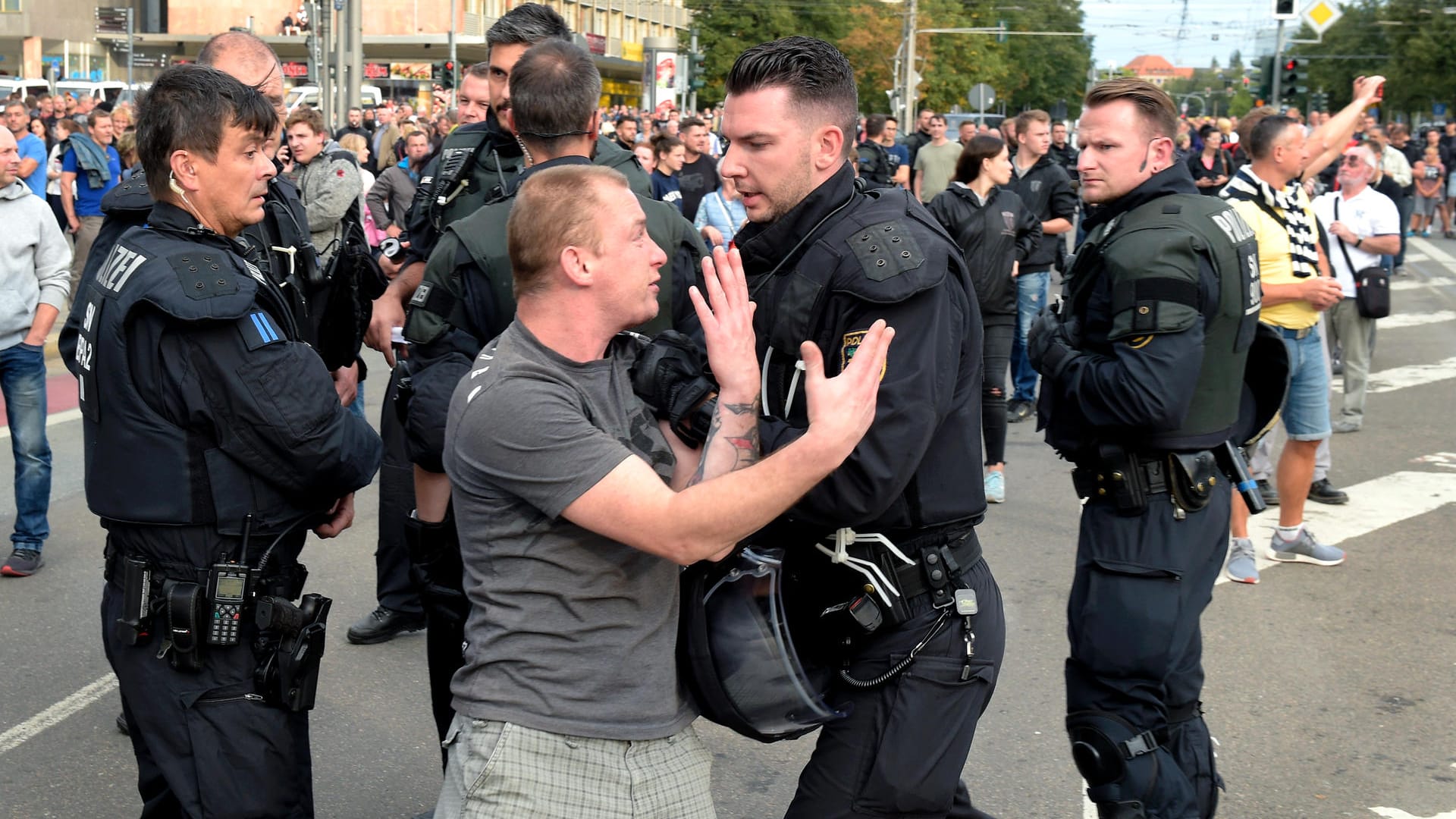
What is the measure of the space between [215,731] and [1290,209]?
523cm

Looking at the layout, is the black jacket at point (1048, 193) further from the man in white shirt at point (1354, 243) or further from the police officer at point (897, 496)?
the police officer at point (897, 496)

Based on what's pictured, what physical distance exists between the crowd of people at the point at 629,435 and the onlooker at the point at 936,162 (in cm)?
1135

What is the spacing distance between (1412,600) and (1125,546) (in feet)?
10.5

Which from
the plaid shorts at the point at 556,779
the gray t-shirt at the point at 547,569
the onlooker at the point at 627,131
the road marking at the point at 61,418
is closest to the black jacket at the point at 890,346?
the gray t-shirt at the point at 547,569

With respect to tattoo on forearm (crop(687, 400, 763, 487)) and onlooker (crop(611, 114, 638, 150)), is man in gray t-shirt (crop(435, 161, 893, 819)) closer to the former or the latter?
tattoo on forearm (crop(687, 400, 763, 487))

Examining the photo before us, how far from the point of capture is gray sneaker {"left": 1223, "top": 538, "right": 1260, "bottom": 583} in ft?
21.2

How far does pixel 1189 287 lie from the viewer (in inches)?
145

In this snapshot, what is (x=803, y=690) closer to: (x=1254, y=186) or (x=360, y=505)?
(x=1254, y=186)

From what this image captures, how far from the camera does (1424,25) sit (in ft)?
190

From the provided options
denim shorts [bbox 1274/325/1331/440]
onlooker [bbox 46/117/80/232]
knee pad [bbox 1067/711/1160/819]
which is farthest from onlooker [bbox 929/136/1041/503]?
onlooker [bbox 46/117/80/232]

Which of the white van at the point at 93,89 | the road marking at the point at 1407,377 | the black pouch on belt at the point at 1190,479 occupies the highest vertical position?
the white van at the point at 93,89

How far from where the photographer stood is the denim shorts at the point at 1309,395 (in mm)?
6785

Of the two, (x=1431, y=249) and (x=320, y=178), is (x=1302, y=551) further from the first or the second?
(x=1431, y=249)

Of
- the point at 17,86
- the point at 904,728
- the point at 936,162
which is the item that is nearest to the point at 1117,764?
the point at 904,728
